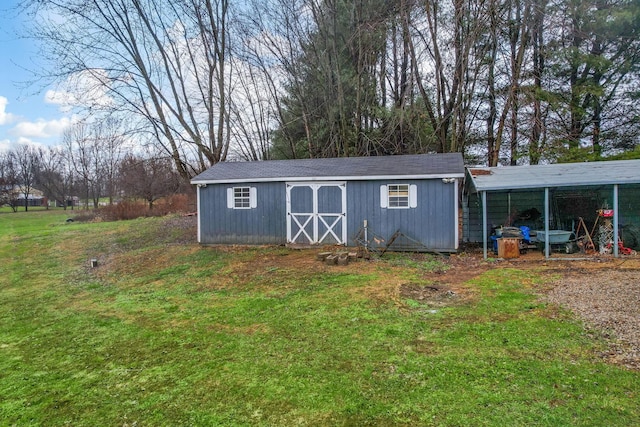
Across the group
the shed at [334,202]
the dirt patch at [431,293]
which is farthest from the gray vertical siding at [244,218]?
the dirt patch at [431,293]

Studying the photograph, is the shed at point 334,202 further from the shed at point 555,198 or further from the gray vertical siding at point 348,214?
the shed at point 555,198

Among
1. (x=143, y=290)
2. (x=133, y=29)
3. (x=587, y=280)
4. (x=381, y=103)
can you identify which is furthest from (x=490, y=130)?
(x=133, y=29)

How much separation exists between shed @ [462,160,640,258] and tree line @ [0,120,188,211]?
18688 millimetres

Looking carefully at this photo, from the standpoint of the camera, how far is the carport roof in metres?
8.27

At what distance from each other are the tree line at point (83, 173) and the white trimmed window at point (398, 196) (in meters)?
17.0

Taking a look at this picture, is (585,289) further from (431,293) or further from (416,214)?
(416,214)

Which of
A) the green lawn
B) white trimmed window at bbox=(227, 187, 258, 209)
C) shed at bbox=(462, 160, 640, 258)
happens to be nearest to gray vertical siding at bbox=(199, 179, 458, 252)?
white trimmed window at bbox=(227, 187, 258, 209)

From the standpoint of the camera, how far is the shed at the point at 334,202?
9602 mm

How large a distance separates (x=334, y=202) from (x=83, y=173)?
113 feet

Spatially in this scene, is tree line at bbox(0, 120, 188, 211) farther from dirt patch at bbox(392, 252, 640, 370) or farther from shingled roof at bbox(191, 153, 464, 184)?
dirt patch at bbox(392, 252, 640, 370)

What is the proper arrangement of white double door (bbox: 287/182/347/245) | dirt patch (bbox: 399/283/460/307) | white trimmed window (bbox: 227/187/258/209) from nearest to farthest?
dirt patch (bbox: 399/283/460/307), white double door (bbox: 287/182/347/245), white trimmed window (bbox: 227/187/258/209)

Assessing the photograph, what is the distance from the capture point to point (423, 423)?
2557 millimetres

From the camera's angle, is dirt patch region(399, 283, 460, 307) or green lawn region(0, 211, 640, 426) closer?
green lawn region(0, 211, 640, 426)

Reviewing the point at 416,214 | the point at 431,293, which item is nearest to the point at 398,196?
the point at 416,214
